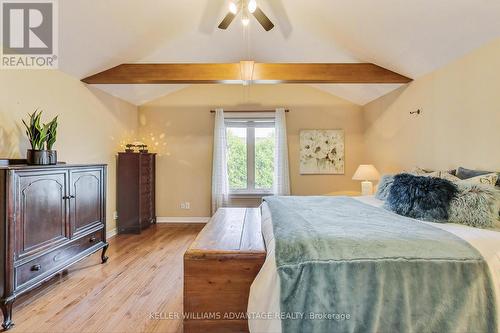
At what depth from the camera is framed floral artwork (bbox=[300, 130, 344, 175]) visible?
4785 millimetres

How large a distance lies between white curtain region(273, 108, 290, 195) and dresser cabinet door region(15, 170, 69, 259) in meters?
3.23

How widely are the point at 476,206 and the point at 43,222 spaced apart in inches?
132

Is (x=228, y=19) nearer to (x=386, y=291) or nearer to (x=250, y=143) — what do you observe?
(x=386, y=291)

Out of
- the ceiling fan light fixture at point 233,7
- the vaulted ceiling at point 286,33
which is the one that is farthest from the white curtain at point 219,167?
the ceiling fan light fixture at point 233,7

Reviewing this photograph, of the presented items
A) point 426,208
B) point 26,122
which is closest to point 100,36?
point 26,122

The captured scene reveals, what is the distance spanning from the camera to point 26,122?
255cm

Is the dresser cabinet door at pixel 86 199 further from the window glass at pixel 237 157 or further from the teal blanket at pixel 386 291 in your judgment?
the window glass at pixel 237 157

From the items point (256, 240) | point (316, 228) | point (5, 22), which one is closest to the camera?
point (316, 228)

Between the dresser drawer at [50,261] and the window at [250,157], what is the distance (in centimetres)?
268

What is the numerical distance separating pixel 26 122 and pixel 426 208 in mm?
3792

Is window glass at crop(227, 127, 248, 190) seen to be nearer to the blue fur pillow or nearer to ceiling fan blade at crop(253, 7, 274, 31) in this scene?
ceiling fan blade at crop(253, 7, 274, 31)

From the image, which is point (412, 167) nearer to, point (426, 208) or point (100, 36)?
point (426, 208)

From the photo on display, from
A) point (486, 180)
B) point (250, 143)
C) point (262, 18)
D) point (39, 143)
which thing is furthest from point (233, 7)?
point (250, 143)

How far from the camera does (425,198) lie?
1.90 metres
